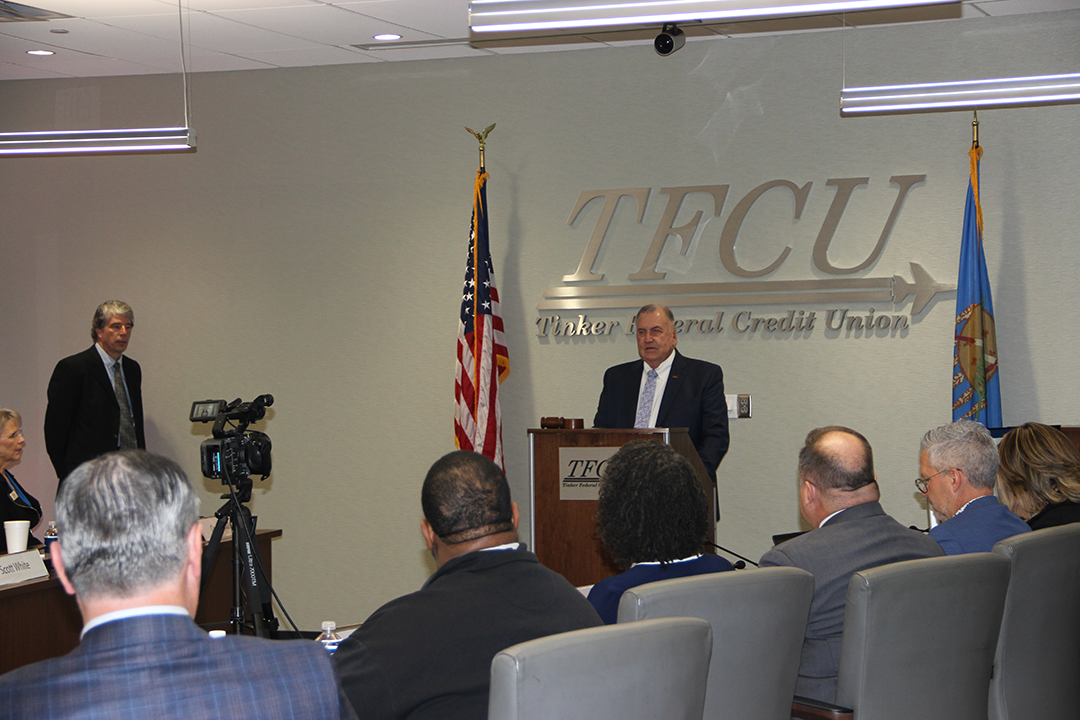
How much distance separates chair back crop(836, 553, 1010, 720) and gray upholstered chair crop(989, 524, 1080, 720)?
21 centimetres

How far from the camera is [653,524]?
276cm

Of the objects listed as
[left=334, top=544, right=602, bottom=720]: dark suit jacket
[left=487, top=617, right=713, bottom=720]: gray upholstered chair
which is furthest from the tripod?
[left=487, top=617, right=713, bottom=720]: gray upholstered chair

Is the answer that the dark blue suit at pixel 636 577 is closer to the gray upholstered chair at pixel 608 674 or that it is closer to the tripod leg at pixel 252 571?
the gray upholstered chair at pixel 608 674

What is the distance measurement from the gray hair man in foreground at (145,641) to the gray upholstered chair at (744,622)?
874mm

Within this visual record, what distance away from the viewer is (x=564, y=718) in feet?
5.58

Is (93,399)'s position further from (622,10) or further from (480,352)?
(622,10)

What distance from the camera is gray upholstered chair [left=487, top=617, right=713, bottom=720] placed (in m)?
1.66

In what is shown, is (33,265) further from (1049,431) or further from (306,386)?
(1049,431)

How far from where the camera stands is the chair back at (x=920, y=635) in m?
2.50

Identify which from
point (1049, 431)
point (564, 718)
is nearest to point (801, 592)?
point (564, 718)

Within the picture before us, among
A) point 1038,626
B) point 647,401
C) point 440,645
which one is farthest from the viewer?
point 647,401

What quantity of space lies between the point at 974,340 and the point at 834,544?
11.1ft

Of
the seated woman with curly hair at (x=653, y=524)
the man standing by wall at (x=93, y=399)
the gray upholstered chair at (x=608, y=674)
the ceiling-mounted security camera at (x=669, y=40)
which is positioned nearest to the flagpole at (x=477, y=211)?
the ceiling-mounted security camera at (x=669, y=40)

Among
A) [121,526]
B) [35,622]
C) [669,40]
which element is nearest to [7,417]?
[35,622]
